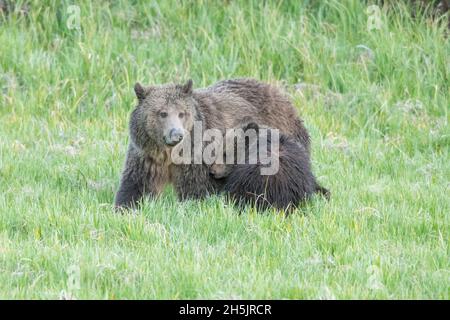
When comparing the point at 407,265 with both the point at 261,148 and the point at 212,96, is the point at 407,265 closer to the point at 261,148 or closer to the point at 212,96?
the point at 261,148

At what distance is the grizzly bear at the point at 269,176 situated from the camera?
7242 millimetres

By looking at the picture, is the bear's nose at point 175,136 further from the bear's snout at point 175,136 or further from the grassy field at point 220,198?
the grassy field at point 220,198

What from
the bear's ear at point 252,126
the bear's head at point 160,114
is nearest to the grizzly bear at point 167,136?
the bear's head at point 160,114

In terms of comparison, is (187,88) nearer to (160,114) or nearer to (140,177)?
A: (160,114)

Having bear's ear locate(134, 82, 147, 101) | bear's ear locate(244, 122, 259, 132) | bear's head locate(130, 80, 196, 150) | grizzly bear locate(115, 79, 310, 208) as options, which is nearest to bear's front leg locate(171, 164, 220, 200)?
grizzly bear locate(115, 79, 310, 208)

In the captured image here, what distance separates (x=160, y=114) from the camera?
23.8 ft

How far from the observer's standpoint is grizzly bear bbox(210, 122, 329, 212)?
23.8 ft

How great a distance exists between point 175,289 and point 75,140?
12.4ft

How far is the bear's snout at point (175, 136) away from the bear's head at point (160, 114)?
37 mm

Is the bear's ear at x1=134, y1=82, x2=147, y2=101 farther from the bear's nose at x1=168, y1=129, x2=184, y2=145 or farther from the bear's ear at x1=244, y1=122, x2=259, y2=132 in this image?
the bear's ear at x1=244, y1=122, x2=259, y2=132

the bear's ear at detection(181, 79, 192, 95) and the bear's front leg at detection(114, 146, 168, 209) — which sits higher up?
the bear's ear at detection(181, 79, 192, 95)

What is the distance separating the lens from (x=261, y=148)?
7.45m

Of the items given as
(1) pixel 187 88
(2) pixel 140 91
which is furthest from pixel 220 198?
(2) pixel 140 91

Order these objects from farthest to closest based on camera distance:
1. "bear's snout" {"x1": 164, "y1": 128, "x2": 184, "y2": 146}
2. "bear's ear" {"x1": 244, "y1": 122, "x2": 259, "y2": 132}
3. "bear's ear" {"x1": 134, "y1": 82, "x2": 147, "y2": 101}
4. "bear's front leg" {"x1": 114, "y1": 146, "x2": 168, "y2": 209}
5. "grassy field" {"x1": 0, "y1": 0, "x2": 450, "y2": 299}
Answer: "bear's ear" {"x1": 244, "y1": 122, "x2": 259, "y2": 132} < "bear's front leg" {"x1": 114, "y1": 146, "x2": 168, "y2": 209} < "bear's ear" {"x1": 134, "y1": 82, "x2": 147, "y2": 101} < "bear's snout" {"x1": 164, "y1": 128, "x2": 184, "y2": 146} < "grassy field" {"x1": 0, "y1": 0, "x2": 450, "y2": 299}
